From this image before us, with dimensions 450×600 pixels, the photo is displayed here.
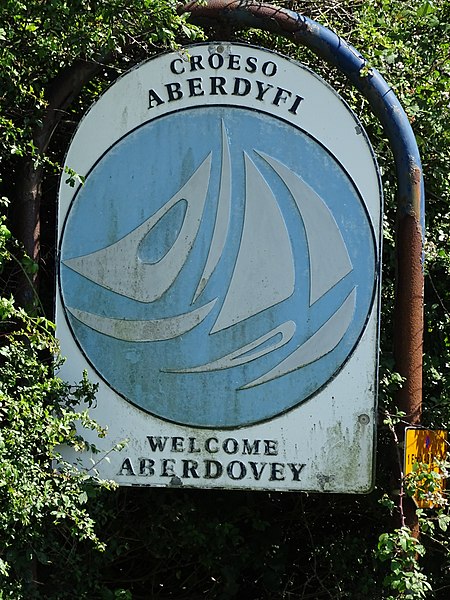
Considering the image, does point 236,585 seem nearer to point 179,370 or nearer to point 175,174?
point 179,370

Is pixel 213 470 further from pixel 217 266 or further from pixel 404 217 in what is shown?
pixel 404 217

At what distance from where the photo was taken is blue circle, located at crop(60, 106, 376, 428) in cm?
540

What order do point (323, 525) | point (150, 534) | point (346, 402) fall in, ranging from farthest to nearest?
point (323, 525), point (150, 534), point (346, 402)

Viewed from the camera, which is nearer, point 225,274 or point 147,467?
point 147,467

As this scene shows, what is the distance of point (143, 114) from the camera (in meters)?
5.56

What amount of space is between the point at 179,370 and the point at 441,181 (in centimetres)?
212

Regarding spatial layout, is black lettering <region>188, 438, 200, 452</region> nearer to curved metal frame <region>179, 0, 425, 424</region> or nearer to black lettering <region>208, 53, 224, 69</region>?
curved metal frame <region>179, 0, 425, 424</region>

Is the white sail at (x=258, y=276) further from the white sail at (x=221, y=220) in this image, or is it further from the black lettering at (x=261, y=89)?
the black lettering at (x=261, y=89)

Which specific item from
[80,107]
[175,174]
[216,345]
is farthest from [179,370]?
[80,107]

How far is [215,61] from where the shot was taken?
5.52 meters

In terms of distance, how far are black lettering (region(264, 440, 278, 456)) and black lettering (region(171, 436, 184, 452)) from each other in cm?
43

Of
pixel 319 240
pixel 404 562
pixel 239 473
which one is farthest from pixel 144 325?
pixel 404 562

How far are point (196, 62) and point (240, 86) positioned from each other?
0.88 feet

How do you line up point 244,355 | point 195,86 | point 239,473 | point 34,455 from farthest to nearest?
point 195,86 → point 244,355 → point 239,473 → point 34,455
